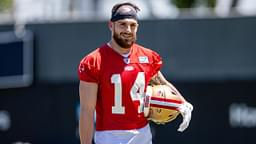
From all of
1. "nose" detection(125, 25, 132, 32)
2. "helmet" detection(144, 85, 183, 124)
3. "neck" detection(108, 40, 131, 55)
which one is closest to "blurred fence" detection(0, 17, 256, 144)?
"helmet" detection(144, 85, 183, 124)

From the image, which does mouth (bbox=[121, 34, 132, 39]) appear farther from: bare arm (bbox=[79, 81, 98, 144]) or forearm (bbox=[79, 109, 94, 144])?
forearm (bbox=[79, 109, 94, 144])

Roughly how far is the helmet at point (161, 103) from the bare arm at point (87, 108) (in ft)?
1.38

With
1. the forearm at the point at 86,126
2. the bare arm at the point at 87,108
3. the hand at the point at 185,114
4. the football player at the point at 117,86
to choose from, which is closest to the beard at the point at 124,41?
the football player at the point at 117,86

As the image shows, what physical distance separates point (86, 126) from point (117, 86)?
33 cm

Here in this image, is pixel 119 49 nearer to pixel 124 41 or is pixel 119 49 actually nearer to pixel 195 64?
pixel 124 41

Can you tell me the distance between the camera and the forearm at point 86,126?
19.2 ft

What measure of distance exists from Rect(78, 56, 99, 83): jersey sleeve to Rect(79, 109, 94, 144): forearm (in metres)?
0.22

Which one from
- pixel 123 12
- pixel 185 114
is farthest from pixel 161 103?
pixel 123 12

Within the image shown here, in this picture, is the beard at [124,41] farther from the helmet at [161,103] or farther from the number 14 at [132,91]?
the helmet at [161,103]

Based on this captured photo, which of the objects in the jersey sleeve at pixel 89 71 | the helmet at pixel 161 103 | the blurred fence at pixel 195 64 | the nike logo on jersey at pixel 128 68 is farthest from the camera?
the blurred fence at pixel 195 64

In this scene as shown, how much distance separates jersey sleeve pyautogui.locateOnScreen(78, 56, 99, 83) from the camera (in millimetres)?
5820

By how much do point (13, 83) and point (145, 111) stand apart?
5.09m

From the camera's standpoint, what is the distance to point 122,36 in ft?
19.3

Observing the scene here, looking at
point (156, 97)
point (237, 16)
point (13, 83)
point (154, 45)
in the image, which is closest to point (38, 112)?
point (13, 83)
